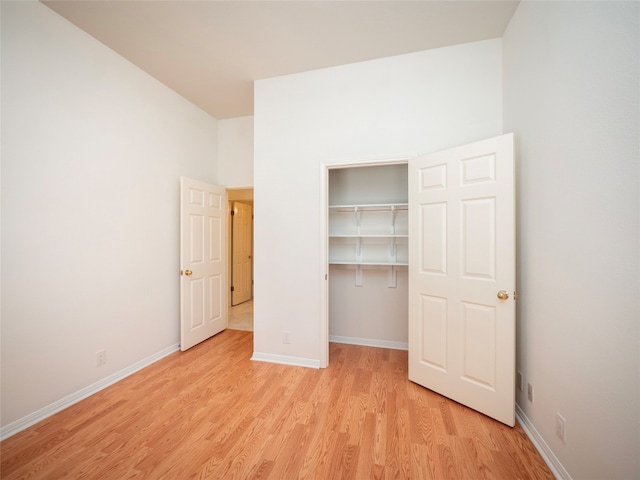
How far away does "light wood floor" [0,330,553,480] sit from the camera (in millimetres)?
1474

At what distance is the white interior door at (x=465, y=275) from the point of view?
181 centimetres

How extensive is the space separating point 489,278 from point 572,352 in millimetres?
616

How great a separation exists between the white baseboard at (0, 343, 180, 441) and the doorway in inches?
79.8

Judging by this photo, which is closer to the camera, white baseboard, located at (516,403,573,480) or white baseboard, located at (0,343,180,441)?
white baseboard, located at (516,403,573,480)

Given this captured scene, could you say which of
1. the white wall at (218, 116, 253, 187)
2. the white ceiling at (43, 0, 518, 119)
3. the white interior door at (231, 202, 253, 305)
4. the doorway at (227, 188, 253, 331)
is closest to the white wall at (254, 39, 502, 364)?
the white ceiling at (43, 0, 518, 119)

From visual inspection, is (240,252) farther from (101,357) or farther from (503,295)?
(503,295)

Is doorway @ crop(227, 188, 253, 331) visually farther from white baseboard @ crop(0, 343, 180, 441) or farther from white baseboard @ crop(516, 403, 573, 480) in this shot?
white baseboard @ crop(516, 403, 573, 480)

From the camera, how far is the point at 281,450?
161cm

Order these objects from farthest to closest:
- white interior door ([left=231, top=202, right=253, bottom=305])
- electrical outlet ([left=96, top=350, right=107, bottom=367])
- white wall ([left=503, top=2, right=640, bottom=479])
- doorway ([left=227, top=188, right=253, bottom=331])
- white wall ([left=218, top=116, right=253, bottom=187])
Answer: white interior door ([left=231, top=202, right=253, bottom=305]) → doorway ([left=227, top=188, right=253, bottom=331]) → white wall ([left=218, top=116, right=253, bottom=187]) → electrical outlet ([left=96, top=350, right=107, bottom=367]) → white wall ([left=503, top=2, right=640, bottom=479])

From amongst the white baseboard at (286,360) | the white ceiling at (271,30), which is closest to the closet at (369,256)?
the white baseboard at (286,360)

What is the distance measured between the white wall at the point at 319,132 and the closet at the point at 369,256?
0.61 meters

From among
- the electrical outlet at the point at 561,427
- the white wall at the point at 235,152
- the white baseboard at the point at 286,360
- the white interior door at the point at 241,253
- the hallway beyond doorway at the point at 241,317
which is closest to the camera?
the electrical outlet at the point at 561,427

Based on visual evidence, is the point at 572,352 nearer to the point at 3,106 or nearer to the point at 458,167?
the point at 458,167

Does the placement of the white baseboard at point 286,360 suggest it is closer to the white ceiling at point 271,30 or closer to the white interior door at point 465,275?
the white interior door at point 465,275
